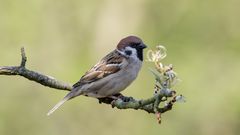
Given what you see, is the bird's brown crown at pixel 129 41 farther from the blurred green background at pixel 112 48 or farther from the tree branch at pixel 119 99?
the blurred green background at pixel 112 48

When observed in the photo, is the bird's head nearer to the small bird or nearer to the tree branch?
the small bird

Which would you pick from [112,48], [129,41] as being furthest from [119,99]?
[112,48]

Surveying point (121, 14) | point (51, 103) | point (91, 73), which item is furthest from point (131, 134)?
point (91, 73)

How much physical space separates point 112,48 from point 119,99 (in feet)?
13.4

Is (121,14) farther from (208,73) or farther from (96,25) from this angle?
(208,73)

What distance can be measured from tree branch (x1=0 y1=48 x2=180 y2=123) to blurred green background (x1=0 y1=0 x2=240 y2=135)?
2701 mm

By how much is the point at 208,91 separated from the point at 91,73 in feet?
8.42

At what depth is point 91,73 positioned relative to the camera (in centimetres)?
497

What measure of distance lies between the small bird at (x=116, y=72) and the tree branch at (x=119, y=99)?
0.13 m

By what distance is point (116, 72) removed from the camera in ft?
16.1

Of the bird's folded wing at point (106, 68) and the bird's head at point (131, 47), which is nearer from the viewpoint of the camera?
the bird's head at point (131, 47)

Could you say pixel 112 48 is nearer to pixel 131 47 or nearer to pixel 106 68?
pixel 106 68

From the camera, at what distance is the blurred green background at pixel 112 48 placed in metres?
7.28

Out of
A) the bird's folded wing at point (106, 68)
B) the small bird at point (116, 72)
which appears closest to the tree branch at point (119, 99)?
the small bird at point (116, 72)
